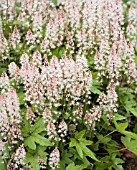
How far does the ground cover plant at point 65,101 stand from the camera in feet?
13.9

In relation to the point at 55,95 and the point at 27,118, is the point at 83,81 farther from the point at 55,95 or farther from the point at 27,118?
the point at 27,118

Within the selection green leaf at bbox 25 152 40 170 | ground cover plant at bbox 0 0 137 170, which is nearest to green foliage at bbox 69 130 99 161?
ground cover plant at bbox 0 0 137 170

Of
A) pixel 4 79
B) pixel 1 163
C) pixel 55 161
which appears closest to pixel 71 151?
pixel 55 161

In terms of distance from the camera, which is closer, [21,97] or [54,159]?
[54,159]

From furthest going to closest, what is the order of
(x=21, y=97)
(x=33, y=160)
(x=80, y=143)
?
(x=21, y=97) → (x=80, y=143) → (x=33, y=160)

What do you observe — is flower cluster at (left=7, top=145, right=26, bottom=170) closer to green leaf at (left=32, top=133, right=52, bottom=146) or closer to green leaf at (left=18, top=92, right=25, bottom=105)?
green leaf at (left=32, top=133, right=52, bottom=146)

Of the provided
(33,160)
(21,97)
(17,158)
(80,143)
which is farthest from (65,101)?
(17,158)

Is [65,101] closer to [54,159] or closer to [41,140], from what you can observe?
[41,140]

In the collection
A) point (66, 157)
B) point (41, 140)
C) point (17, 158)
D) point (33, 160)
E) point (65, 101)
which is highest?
point (65, 101)

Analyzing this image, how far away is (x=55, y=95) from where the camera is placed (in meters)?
4.36

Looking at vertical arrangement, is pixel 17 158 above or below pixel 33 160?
above

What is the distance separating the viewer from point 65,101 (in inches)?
192

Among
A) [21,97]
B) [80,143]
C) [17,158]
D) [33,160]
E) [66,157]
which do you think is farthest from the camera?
[21,97]

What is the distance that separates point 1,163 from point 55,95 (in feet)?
3.44
